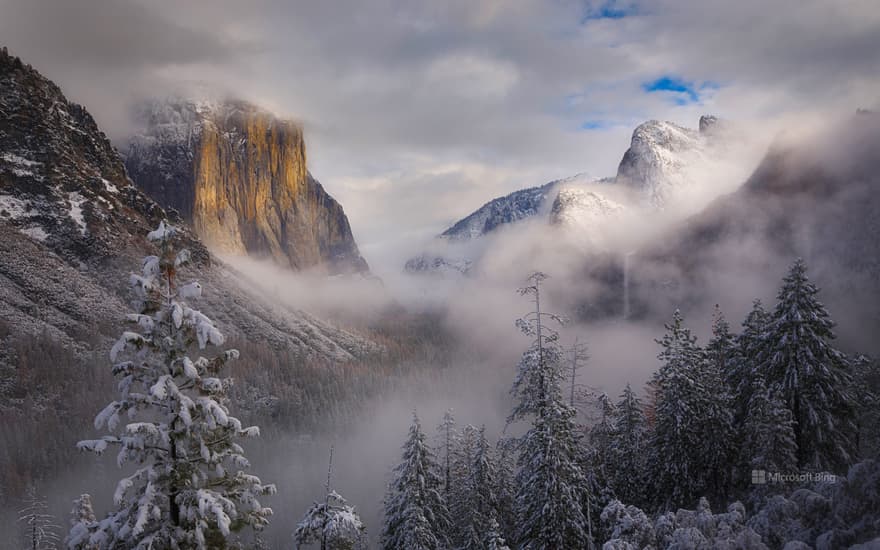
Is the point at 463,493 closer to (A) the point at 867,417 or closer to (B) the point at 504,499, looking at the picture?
(B) the point at 504,499

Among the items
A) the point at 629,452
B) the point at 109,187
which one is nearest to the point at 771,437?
the point at 629,452

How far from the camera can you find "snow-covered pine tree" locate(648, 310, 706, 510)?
2278 cm

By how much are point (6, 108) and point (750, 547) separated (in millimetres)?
213876

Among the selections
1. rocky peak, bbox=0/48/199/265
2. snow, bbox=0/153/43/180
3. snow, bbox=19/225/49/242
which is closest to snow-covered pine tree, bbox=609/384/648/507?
rocky peak, bbox=0/48/199/265

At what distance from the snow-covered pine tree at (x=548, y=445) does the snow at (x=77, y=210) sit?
16254 centimetres

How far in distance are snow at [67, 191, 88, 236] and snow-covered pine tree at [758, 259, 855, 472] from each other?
6614 inches

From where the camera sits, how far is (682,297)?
128125 mm

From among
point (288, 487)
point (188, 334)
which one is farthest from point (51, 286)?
point (188, 334)

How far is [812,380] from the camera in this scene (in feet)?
71.4

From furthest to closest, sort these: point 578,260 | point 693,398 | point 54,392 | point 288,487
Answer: point 578,260 → point 54,392 → point 288,487 → point 693,398

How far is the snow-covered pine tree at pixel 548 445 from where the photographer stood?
58.6ft

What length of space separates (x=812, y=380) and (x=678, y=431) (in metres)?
6.11

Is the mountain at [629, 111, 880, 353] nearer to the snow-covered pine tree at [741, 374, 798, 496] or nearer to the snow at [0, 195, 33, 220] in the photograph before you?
the snow-covered pine tree at [741, 374, 798, 496]

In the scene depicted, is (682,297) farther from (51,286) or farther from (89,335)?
(51,286)
